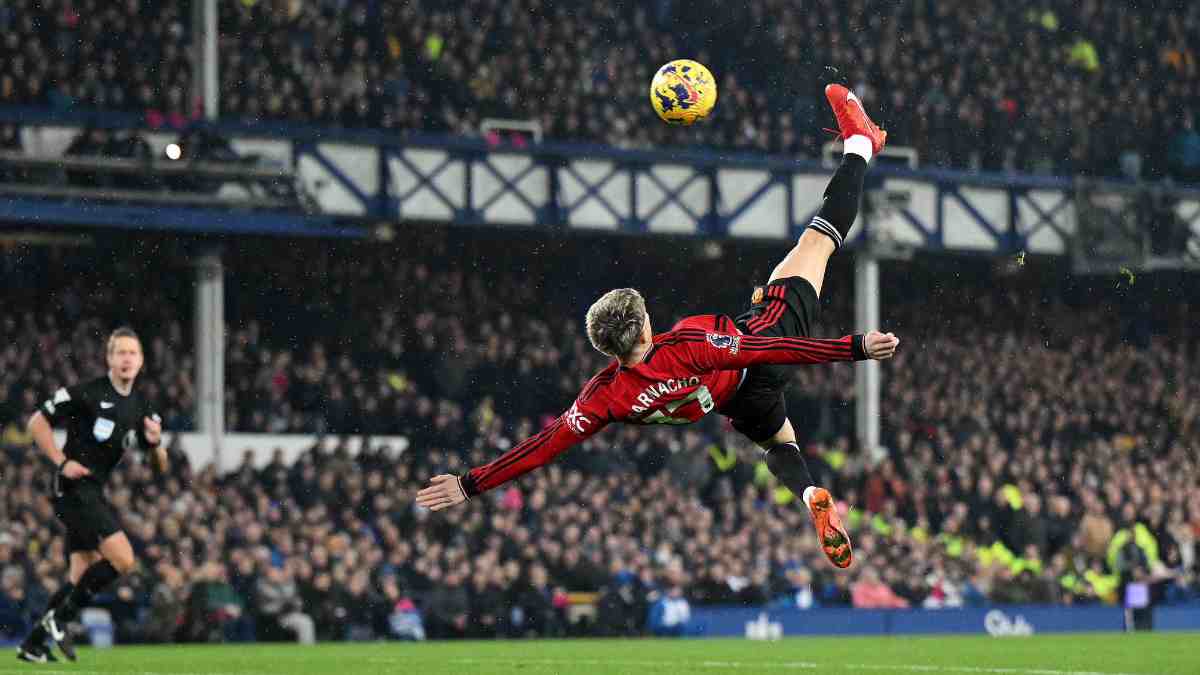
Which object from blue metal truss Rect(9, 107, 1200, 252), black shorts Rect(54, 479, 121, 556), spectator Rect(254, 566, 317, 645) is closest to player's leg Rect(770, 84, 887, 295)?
black shorts Rect(54, 479, 121, 556)

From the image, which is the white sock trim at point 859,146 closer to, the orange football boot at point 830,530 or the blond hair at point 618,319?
the orange football boot at point 830,530

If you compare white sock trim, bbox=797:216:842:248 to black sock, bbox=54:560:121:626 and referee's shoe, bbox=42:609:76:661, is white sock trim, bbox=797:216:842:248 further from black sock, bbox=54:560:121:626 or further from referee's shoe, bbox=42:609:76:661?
referee's shoe, bbox=42:609:76:661

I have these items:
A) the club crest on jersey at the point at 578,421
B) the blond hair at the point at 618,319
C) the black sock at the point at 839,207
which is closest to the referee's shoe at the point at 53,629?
the club crest on jersey at the point at 578,421

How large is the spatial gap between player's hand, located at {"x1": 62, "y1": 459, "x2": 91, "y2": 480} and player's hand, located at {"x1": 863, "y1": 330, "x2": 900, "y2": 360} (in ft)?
18.6

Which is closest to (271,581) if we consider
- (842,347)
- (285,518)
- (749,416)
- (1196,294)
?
(285,518)

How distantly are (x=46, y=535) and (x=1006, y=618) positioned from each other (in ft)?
35.0

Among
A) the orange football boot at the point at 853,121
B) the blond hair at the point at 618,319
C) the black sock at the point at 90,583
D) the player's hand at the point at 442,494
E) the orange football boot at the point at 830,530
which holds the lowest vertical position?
the black sock at the point at 90,583

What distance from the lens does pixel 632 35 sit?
2845 centimetres

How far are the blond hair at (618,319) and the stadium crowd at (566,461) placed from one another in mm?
10457

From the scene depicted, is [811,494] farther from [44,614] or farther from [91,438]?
[44,614]

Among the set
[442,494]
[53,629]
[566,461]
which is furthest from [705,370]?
[566,461]

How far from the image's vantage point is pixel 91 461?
1274 cm

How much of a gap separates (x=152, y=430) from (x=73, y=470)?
1.81 feet

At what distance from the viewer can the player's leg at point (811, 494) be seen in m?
10.2
